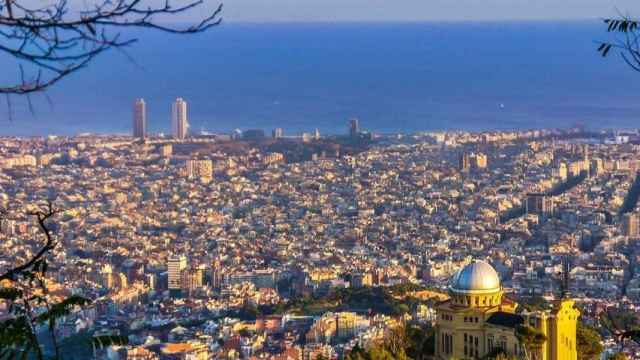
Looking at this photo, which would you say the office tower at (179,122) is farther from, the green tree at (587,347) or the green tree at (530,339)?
the green tree at (530,339)

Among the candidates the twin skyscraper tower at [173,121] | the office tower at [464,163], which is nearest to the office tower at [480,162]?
the office tower at [464,163]

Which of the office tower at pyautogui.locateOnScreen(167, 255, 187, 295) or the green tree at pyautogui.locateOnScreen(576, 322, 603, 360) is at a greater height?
the green tree at pyautogui.locateOnScreen(576, 322, 603, 360)

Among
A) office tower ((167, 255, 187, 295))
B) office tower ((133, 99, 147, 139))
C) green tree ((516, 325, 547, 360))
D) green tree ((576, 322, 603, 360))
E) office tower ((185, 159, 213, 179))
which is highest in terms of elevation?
office tower ((133, 99, 147, 139))

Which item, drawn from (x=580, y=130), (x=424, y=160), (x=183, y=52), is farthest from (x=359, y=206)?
(x=183, y=52)

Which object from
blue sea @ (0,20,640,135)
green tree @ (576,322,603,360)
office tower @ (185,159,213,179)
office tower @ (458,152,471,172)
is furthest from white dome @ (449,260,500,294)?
office tower @ (185,159,213,179)

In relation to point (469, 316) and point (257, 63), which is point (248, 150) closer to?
point (469, 316)

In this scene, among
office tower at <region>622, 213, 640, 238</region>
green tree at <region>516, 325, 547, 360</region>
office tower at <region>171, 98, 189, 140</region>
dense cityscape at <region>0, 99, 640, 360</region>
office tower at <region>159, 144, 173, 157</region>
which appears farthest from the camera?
office tower at <region>171, 98, 189, 140</region>

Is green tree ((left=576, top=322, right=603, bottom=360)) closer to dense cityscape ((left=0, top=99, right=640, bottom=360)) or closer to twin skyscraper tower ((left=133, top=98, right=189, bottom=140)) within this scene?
dense cityscape ((left=0, top=99, right=640, bottom=360))

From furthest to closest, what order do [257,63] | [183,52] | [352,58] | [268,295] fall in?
1. [183,52]
2. [352,58]
3. [257,63]
4. [268,295]
